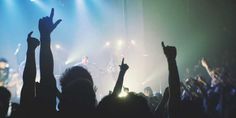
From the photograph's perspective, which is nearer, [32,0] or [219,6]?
[219,6]

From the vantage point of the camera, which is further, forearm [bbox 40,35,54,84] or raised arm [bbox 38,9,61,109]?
forearm [bbox 40,35,54,84]

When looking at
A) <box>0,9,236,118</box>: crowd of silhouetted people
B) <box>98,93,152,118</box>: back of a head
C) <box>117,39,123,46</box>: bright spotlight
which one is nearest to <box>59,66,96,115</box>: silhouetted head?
<box>0,9,236,118</box>: crowd of silhouetted people

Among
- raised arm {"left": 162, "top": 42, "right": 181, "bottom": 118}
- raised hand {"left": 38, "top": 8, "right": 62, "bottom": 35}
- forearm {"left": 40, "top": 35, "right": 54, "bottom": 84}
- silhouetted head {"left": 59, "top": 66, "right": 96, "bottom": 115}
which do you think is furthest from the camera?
→ raised hand {"left": 38, "top": 8, "right": 62, "bottom": 35}

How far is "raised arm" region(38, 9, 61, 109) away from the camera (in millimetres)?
2078

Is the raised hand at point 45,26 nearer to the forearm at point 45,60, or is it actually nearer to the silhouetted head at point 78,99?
the forearm at point 45,60

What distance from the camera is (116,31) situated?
57.0ft

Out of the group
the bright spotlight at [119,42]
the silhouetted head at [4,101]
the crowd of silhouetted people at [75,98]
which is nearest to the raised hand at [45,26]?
the crowd of silhouetted people at [75,98]

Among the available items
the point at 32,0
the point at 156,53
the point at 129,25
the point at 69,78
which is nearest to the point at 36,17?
the point at 32,0

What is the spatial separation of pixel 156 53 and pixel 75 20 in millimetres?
6735

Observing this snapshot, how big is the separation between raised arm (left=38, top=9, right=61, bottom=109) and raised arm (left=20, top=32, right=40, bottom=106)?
65mm

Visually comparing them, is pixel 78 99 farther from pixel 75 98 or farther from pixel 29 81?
pixel 29 81

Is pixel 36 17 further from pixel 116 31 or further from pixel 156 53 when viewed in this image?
pixel 156 53

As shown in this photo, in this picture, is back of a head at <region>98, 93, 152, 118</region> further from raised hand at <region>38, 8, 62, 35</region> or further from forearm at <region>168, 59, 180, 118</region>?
raised hand at <region>38, 8, 62, 35</region>

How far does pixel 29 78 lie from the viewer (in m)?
2.16
